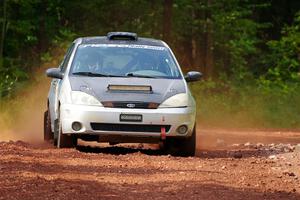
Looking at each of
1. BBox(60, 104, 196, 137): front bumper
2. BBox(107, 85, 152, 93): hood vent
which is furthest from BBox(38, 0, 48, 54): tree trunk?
BBox(60, 104, 196, 137): front bumper

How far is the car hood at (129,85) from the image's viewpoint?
12.6m

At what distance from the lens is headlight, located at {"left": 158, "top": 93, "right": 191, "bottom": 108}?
1271cm

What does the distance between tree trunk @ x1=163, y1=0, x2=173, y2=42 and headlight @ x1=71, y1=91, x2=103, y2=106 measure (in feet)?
63.2

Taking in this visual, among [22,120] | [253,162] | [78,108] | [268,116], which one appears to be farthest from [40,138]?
[268,116]

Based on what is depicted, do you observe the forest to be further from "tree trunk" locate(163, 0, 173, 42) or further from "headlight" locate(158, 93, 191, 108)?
"headlight" locate(158, 93, 191, 108)

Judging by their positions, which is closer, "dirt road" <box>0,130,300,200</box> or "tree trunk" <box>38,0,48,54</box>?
"dirt road" <box>0,130,300,200</box>

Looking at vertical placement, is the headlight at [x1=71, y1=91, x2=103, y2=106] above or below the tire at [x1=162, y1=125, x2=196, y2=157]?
above

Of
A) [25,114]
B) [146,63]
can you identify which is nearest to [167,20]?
[25,114]

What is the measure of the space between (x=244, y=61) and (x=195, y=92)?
7.26 metres

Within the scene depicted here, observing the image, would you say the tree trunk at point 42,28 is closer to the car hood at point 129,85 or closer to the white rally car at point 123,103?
the white rally car at point 123,103

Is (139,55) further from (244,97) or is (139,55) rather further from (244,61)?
(244,61)

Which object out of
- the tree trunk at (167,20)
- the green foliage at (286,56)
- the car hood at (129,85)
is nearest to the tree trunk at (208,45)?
the tree trunk at (167,20)

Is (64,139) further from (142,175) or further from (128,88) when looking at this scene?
(142,175)

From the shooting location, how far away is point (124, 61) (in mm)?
13781
